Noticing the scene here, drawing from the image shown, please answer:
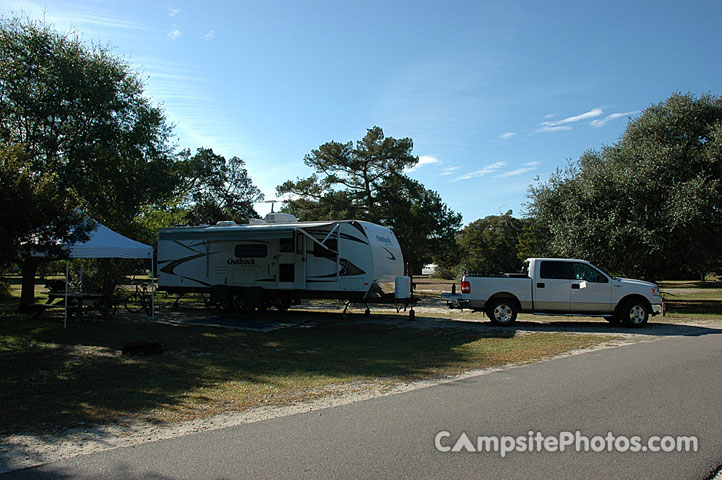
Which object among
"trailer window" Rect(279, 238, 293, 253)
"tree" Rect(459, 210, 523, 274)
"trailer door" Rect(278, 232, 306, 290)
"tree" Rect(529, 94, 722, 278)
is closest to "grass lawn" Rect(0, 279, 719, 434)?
"trailer door" Rect(278, 232, 306, 290)

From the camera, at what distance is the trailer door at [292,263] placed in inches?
655

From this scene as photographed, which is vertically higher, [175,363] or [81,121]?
[81,121]

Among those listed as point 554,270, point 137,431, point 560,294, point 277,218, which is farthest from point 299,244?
point 137,431

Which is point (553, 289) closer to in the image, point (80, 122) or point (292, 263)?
point (292, 263)

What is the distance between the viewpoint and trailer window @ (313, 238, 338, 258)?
1598cm

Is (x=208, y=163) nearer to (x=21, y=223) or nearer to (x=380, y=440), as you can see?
(x=21, y=223)

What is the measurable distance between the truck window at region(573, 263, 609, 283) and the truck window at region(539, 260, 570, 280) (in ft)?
0.95

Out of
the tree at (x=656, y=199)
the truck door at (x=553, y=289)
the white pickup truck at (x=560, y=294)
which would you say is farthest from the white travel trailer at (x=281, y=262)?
the tree at (x=656, y=199)

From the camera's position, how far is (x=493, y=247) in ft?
176

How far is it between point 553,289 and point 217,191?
38.5 meters

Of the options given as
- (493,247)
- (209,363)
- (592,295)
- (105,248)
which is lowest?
(209,363)

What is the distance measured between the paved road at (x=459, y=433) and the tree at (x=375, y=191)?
21528mm

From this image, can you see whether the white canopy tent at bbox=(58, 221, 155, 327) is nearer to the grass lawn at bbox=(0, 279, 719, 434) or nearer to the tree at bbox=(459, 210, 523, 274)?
the grass lawn at bbox=(0, 279, 719, 434)

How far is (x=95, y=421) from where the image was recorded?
582cm
